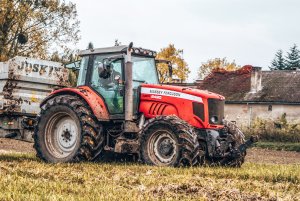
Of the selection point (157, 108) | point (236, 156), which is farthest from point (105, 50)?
point (236, 156)

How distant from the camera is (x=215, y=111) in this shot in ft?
44.5

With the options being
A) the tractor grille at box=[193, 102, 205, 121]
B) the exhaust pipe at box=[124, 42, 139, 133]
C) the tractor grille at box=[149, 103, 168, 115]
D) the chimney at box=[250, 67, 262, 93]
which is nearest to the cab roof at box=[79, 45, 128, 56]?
the exhaust pipe at box=[124, 42, 139, 133]

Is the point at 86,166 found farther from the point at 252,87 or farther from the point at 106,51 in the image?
the point at 252,87

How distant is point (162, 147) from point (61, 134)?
8.60 feet

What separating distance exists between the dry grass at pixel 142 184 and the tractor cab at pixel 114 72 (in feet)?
8.79

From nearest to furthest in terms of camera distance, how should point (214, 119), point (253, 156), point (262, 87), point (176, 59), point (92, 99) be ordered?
point (214, 119)
point (92, 99)
point (253, 156)
point (262, 87)
point (176, 59)

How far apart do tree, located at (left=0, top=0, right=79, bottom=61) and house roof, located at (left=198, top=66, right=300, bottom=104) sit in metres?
19.3

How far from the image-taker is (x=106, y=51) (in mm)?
14164

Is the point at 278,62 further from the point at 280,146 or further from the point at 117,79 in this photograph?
the point at 117,79

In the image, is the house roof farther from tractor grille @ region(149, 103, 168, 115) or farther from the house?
tractor grille @ region(149, 103, 168, 115)

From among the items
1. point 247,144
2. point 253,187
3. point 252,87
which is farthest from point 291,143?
point 253,187

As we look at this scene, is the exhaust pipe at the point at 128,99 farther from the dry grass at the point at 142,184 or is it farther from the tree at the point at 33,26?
the tree at the point at 33,26

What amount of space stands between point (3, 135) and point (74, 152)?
88.0 inches

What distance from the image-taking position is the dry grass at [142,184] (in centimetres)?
740
